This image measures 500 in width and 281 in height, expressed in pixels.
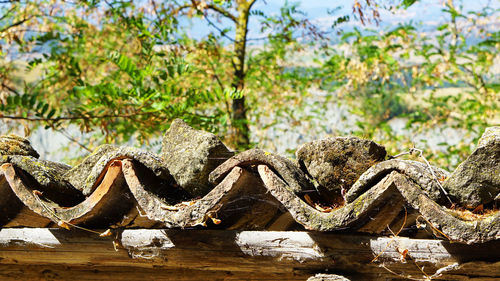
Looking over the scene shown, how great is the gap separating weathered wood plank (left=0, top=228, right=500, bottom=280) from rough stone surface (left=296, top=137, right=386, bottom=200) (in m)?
0.21

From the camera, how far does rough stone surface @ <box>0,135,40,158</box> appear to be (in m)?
2.49

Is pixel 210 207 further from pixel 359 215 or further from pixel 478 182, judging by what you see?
pixel 478 182

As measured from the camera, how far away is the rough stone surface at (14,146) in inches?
98.0

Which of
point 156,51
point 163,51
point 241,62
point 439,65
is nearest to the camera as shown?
point 163,51

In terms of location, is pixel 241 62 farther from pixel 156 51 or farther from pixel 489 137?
pixel 489 137

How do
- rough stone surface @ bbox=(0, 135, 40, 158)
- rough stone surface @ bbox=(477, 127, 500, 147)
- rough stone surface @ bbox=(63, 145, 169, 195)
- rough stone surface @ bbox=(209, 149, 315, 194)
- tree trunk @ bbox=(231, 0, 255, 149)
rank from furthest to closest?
tree trunk @ bbox=(231, 0, 255, 149), rough stone surface @ bbox=(0, 135, 40, 158), rough stone surface @ bbox=(63, 145, 169, 195), rough stone surface @ bbox=(209, 149, 315, 194), rough stone surface @ bbox=(477, 127, 500, 147)

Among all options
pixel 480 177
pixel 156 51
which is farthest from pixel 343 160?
pixel 156 51

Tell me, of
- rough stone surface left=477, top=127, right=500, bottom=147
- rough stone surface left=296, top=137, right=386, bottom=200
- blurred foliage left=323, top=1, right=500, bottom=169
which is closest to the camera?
rough stone surface left=477, top=127, right=500, bottom=147

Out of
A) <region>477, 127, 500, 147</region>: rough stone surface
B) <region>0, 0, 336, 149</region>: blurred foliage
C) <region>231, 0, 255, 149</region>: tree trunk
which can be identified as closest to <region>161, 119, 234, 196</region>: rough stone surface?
<region>477, 127, 500, 147</region>: rough stone surface

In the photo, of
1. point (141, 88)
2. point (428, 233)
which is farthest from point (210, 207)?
point (141, 88)

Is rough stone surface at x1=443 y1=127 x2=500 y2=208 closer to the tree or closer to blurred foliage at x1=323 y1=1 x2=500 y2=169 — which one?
the tree

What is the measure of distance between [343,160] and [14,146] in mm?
1586

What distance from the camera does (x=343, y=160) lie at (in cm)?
201

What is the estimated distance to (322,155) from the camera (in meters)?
2.04
